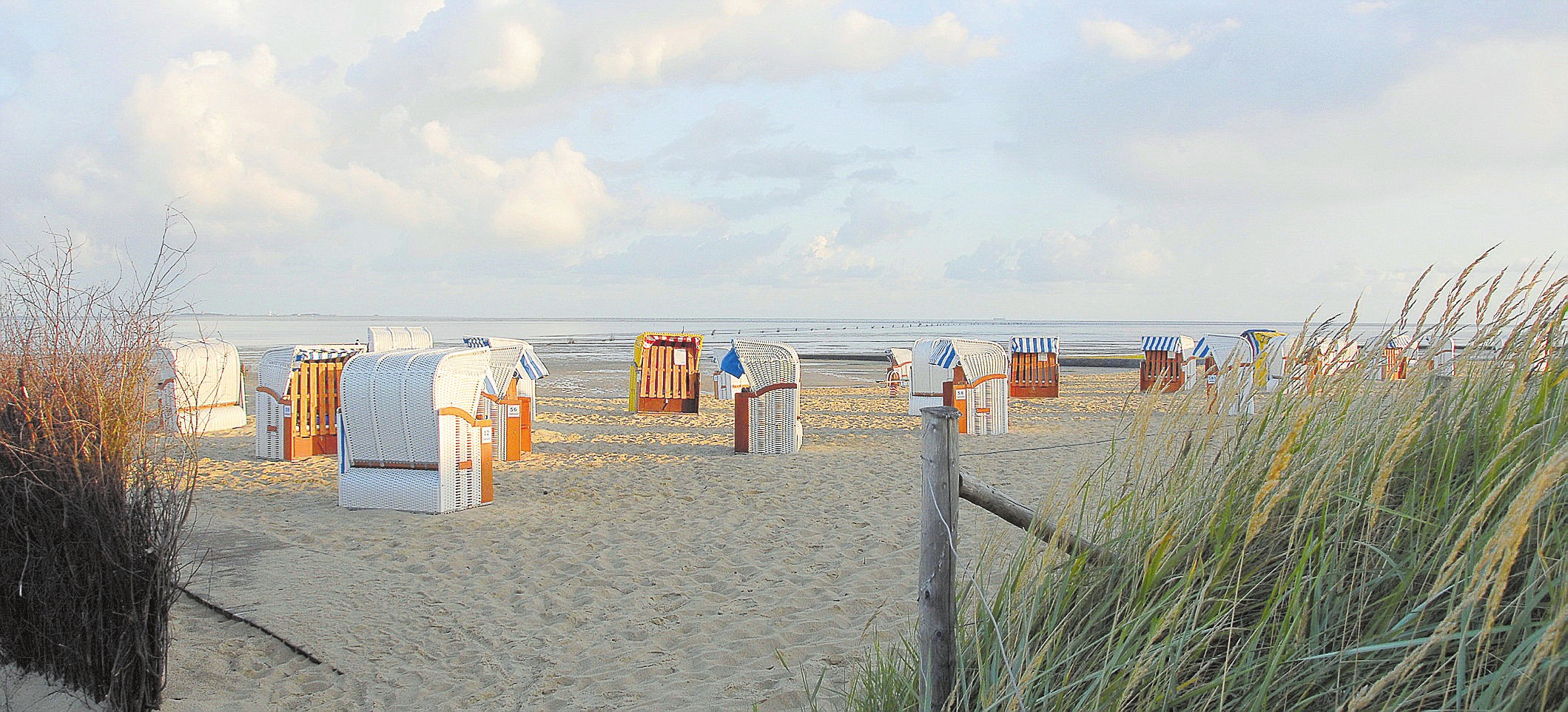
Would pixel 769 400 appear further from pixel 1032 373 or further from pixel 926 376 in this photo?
pixel 1032 373

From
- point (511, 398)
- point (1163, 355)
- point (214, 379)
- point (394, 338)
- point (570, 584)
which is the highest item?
point (394, 338)

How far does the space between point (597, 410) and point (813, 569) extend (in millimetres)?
12536

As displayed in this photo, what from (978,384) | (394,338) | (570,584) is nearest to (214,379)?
(394,338)

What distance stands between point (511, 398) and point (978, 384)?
6842 millimetres

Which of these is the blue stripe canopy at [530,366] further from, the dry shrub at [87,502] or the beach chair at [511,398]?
the dry shrub at [87,502]

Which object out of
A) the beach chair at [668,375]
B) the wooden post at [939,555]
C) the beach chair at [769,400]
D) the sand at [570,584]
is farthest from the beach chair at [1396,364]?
the beach chair at [668,375]

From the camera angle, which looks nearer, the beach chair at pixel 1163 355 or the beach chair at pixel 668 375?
the beach chair at pixel 668 375

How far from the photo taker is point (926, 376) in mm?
15945

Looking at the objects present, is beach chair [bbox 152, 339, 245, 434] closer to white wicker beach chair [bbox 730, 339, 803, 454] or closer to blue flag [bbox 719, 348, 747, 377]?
blue flag [bbox 719, 348, 747, 377]

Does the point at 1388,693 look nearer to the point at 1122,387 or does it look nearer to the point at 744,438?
the point at 744,438

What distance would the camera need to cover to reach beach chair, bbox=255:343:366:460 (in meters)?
11.4

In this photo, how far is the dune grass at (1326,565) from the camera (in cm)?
180

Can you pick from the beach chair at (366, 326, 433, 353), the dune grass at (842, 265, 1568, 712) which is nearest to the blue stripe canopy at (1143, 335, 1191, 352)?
the beach chair at (366, 326, 433, 353)

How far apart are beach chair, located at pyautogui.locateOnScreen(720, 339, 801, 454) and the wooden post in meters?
9.23
